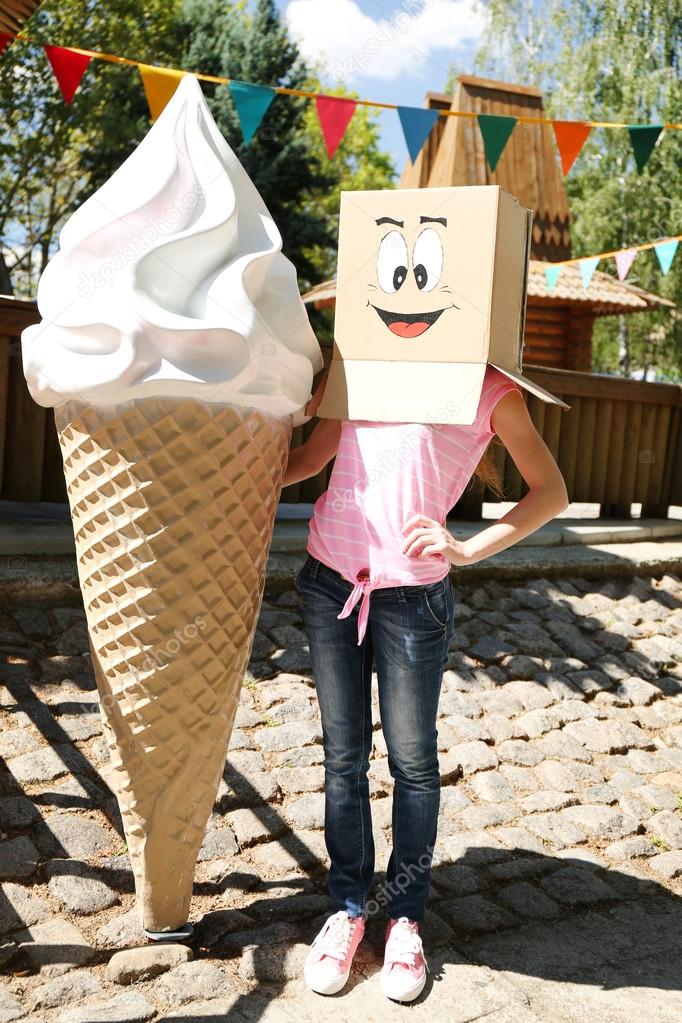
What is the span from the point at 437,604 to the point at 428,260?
2.88 ft

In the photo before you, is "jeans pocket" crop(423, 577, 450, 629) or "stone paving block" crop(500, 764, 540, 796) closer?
"jeans pocket" crop(423, 577, 450, 629)

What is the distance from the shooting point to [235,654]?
2.46 m

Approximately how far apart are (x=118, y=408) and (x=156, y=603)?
48cm

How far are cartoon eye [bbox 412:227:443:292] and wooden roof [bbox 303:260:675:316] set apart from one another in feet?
37.4

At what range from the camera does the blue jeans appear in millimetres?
2451

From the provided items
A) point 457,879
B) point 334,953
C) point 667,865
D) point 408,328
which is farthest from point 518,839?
point 408,328

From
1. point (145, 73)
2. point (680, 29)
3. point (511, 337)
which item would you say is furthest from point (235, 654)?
point (680, 29)

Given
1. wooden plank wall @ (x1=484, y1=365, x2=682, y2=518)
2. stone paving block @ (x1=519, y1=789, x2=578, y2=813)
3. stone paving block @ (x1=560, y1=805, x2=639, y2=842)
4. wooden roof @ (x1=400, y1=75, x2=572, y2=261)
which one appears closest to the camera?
stone paving block @ (x1=560, y1=805, x2=639, y2=842)

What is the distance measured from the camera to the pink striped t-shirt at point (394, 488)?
2412 millimetres

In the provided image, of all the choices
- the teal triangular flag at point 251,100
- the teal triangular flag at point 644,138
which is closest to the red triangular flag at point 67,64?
the teal triangular flag at point 251,100

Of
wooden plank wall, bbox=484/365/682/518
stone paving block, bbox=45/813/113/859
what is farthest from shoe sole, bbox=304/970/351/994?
wooden plank wall, bbox=484/365/682/518

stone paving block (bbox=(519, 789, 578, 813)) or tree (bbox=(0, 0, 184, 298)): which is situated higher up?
tree (bbox=(0, 0, 184, 298))

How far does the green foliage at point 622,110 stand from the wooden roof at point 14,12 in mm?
19356

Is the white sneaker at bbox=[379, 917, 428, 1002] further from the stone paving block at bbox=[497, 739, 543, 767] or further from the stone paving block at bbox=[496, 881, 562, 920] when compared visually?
the stone paving block at bbox=[497, 739, 543, 767]
